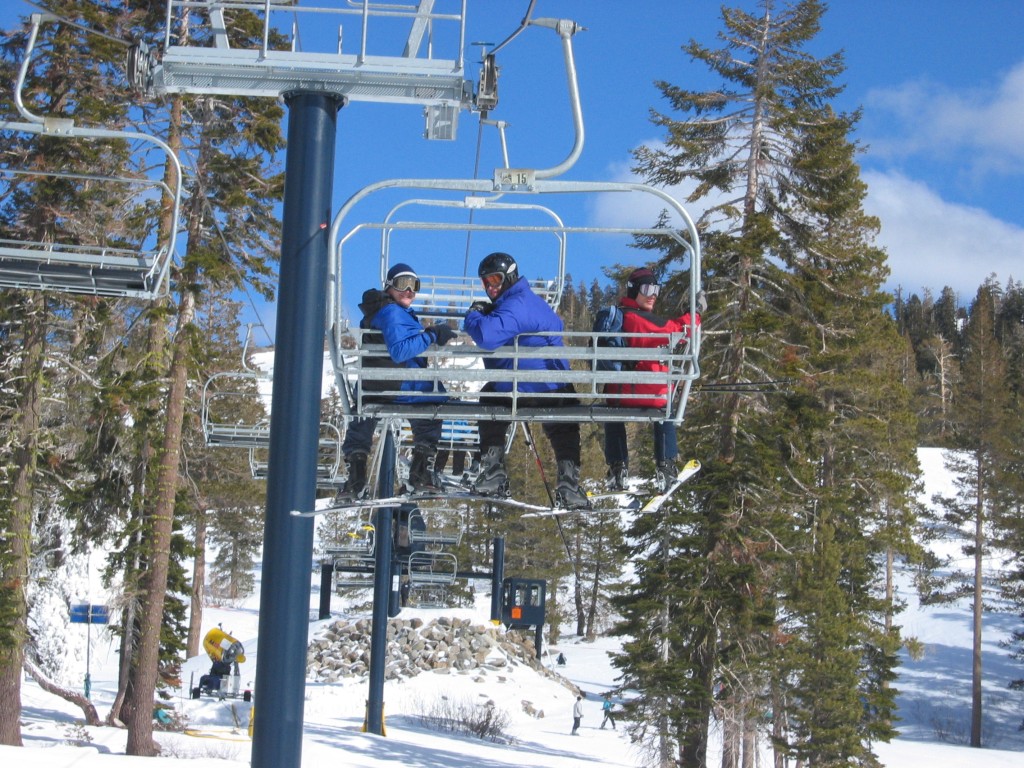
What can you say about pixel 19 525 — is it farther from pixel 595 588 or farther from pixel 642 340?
pixel 595 588

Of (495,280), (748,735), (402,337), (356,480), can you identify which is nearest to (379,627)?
(748,735)

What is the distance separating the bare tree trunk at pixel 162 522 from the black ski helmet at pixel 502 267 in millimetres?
13489

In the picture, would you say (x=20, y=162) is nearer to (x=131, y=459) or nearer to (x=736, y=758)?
(x=131, y=459)

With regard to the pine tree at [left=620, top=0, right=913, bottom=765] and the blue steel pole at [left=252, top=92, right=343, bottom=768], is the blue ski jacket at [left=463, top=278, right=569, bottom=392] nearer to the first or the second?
the blue steel pole at [left=252, top=92, right=343, bottom=768]

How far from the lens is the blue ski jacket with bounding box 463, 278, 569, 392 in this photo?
21.0ft

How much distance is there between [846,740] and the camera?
22.7m

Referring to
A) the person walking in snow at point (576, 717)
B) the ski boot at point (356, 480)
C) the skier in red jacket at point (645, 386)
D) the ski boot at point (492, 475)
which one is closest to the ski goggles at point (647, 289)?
the skier in red jacket at point (645, 386)

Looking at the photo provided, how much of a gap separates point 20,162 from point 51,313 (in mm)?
2653

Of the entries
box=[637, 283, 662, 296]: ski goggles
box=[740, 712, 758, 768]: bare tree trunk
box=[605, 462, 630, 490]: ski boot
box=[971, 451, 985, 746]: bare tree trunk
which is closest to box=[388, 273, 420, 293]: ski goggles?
box=[637, 283, 662, 296]: ski goggles

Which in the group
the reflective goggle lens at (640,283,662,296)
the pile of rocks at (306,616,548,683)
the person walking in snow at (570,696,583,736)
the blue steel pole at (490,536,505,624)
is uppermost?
the reflective goggle lens at (640,283,662,296)

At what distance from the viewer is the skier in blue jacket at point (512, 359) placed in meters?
6.43

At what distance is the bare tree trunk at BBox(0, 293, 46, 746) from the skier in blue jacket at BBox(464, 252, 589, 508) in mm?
13328

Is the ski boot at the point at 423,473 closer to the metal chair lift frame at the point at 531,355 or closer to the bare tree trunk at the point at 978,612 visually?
the metal chair lift frame at the point at 531,355

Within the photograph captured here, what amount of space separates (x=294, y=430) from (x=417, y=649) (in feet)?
96.4
